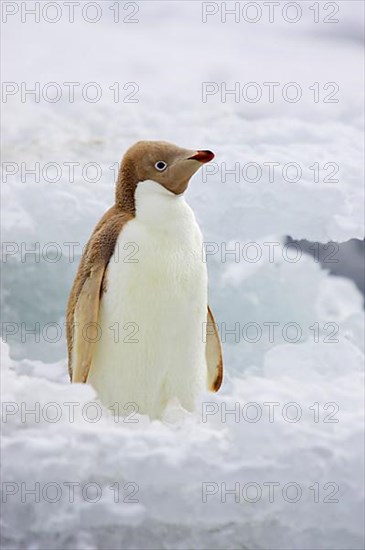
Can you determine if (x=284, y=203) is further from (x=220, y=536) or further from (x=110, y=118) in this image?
(x=220, y=536)

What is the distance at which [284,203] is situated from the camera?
3.11 meters

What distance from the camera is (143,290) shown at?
2199 mm

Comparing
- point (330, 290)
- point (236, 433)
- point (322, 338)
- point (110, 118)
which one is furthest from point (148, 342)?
point (110, 118)

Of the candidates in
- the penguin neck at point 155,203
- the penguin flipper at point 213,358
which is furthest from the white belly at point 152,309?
the penguin flipper at point 213,358

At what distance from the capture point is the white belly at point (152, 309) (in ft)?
7.18

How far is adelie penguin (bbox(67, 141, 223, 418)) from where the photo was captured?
2.19 m

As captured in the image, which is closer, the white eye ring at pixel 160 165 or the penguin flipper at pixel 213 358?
the white eye ring at pixel 160 165

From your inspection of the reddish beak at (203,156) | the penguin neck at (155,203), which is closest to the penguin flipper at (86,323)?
the penguin neck at (155,203)

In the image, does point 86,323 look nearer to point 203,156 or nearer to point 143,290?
point 143,290

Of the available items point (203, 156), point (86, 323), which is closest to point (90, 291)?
point (86, 323)

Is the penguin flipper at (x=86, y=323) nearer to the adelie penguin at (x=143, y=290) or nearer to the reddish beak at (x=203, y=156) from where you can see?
the adelie penguin at (x=143, y=290)

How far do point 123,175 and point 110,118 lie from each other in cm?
143

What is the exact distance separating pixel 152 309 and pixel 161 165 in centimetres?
30

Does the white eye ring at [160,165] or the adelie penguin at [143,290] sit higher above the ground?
the white eye ring at [160,165]
